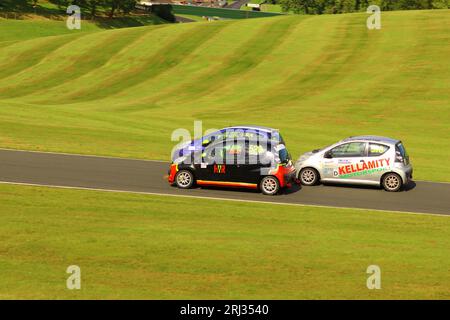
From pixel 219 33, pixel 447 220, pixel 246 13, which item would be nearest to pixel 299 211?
pixel 447 220

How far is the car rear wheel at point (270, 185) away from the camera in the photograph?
66.5 ft

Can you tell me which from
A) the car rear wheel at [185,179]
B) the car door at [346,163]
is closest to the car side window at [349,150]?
the car door at [346,163]

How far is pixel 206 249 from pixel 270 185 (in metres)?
6.26

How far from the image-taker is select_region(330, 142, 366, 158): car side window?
71.1 ft

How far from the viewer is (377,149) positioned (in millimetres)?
21484

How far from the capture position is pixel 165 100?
49062 millimetres

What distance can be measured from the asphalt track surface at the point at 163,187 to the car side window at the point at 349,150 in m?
1.03

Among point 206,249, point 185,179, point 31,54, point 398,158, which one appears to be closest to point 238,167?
point 185,179

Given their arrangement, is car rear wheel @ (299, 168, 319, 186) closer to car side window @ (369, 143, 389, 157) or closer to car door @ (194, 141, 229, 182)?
car side window @ (369, 143, 389, 157)

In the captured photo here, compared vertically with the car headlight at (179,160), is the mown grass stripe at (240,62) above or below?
above

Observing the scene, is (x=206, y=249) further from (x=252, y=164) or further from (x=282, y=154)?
(x=282, y=154)

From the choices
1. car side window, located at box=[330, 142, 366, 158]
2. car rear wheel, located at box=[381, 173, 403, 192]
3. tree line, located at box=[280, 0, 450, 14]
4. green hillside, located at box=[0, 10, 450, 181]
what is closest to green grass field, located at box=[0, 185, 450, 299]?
car rear wheel, located at box=[381, 173, 403, 192]

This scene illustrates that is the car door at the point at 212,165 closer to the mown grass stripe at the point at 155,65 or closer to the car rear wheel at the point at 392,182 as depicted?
the car rear wheel at the point at 392,182

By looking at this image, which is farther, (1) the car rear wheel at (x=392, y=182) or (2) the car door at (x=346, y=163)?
(2) the car door at (x=346, y=163)
